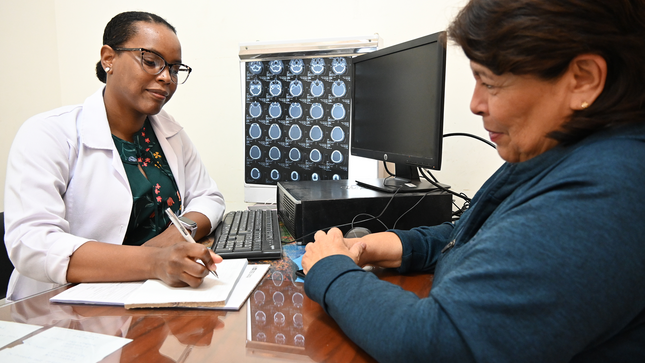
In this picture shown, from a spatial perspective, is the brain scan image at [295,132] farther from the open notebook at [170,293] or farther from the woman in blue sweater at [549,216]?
the woman in blue sweater at [549,216]

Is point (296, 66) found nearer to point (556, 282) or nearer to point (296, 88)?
point (296, 88)

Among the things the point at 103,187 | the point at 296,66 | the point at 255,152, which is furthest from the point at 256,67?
the point at 103,187

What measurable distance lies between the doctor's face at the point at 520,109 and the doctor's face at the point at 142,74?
1.10 meters

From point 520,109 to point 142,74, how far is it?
3.94 ft

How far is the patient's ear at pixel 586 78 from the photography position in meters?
0.56

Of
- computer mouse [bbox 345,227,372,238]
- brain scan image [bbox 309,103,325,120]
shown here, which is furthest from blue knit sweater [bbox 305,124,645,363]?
brain scan image [bbox 309,103,325,120]

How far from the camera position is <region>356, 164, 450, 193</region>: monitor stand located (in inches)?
55.8

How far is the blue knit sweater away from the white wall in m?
1.61

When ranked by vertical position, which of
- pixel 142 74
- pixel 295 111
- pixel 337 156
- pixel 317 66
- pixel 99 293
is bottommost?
pixel 99 293

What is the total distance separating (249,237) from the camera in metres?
1.26

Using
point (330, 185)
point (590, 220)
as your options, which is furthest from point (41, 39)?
point (590, 220)

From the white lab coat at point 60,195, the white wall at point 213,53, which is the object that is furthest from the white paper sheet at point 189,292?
the white wall at point 213,53

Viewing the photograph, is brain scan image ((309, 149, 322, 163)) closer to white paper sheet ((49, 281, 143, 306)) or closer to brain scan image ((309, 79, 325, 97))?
brain scan image ((309, 79, 325, 97))

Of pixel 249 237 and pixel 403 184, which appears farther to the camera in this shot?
pixel 403 184
